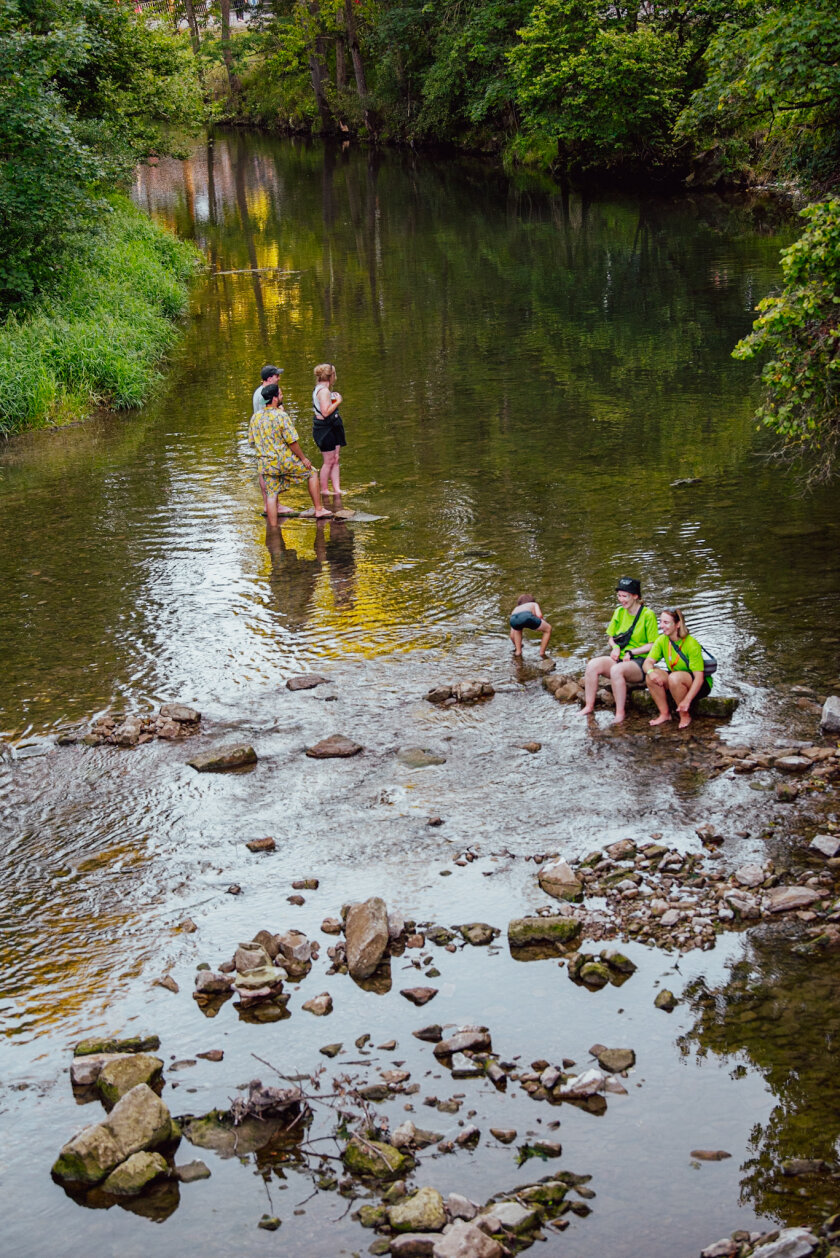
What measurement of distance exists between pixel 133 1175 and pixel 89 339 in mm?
19206

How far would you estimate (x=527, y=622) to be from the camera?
10773mm

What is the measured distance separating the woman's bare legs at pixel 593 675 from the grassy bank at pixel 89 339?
1395 cm

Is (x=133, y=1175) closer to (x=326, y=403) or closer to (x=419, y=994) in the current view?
(x=419, y=994)

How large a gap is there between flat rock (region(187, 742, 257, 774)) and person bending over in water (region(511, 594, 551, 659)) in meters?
2.90

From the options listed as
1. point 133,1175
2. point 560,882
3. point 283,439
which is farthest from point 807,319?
point 133,1175

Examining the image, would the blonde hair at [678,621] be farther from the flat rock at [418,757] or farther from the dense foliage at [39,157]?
the dense foliage at [39,157]

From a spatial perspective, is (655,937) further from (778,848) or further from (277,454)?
(277,454)

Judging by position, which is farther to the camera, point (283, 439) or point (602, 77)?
point (602, 77)

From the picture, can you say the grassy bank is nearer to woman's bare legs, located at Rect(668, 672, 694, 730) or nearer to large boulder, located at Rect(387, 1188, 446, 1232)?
woman's bare legs, located at Rect(668, 672, 694, 730)

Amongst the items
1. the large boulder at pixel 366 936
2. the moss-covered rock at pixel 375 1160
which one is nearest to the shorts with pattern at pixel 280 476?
the large boulder at pixel 366 936

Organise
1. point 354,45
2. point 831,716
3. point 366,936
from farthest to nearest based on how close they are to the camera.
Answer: point 354,45 → point 831,716 → point 366,936

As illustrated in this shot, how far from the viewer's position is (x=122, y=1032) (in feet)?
21.3

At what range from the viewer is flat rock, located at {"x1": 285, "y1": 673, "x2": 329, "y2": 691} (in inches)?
424

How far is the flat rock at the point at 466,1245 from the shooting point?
4.73 meters
